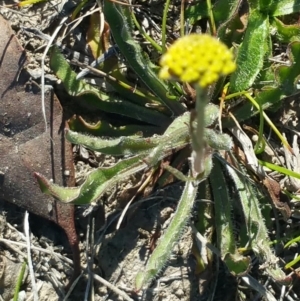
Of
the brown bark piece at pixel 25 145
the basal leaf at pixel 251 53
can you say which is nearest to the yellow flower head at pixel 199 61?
the basal leaf at pixel 251 53

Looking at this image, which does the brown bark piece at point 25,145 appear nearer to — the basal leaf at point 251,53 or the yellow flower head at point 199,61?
the basal leaf at point 251,53

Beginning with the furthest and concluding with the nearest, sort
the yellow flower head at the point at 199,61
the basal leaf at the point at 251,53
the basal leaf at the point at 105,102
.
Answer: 1. the basal leaf at the point at 105,102
2. the basal leaf at the point at 251,53
3. the yellow flower head at the point at 199,61

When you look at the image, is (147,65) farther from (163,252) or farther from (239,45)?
(163,252)

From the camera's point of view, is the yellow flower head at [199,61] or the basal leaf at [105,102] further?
the basal leaf at [105,102]

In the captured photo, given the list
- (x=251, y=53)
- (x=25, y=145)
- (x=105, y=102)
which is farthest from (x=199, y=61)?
(x=25, y=145)

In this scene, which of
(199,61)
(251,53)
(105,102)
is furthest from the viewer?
(105,102)

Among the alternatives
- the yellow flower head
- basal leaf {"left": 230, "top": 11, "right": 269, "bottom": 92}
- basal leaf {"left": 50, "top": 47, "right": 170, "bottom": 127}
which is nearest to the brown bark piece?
basal leaf {"left": 50, "top": 47, "right": 170, "bottom": 127}

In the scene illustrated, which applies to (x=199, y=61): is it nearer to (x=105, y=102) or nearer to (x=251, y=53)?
(x=251, y=53)
